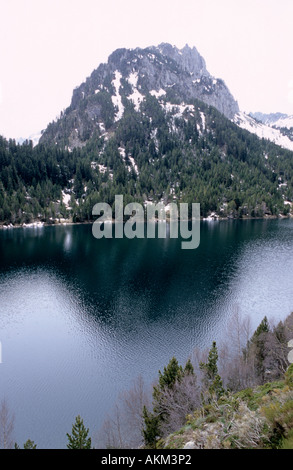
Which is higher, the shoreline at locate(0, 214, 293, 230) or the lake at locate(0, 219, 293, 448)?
the shoreline at locate(0, 214, 293, 230)

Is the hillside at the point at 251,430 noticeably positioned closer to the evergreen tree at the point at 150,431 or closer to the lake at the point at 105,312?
the evergreen tree at the point at 150,431

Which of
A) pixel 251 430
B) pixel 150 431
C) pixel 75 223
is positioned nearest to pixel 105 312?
pixel 150 431

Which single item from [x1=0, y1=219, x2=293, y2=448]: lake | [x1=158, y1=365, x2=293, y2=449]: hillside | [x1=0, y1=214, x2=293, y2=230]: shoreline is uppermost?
[x1=0, y1=214, x2=293, y2=230]: shoreline

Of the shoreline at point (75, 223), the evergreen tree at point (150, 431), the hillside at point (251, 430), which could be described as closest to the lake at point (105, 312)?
the evergreen tree at point (150, 431)

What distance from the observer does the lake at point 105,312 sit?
27453mm

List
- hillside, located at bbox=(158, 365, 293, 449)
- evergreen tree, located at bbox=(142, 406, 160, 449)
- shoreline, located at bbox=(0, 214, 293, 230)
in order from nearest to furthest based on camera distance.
→ hillside, located at bbox=(158, 365, 293, 449) → evergreen tree, located at bbox=(142, 406, 160, 449) → shoreline, located at bbox=(0, 214, 293, 230)

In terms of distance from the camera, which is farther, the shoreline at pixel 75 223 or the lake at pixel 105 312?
the shoreline at pixel 75 223

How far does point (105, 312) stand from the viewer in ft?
148

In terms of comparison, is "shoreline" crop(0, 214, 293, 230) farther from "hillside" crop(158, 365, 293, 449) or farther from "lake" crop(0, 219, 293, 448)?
"hillside" crop(158, 365, 293, 449)

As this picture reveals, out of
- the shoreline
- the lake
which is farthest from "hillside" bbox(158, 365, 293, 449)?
the shoreline

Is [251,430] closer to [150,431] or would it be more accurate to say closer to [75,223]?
[150,431]

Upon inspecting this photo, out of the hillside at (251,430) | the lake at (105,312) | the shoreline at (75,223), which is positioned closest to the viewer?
the hillside at (251,430)

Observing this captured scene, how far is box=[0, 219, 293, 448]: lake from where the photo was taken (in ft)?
90.1

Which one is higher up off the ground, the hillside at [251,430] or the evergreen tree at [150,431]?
the hillside at [251,430]
